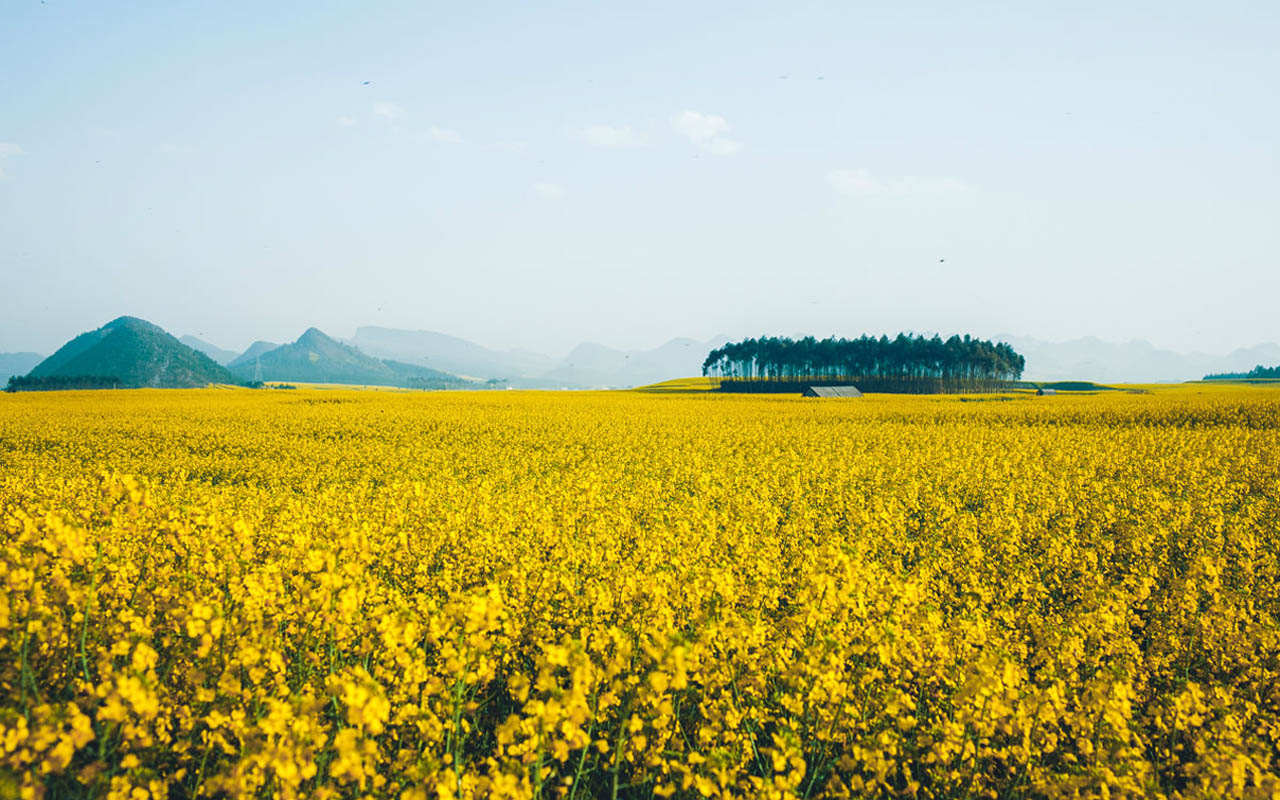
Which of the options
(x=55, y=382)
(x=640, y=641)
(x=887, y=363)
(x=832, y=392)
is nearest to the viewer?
(x=640, y=641)

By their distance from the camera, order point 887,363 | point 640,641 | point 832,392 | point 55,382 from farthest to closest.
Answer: point 55,382 < point 887,363 < point 832,392 < point 640,641

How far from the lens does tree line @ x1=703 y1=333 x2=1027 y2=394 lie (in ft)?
322

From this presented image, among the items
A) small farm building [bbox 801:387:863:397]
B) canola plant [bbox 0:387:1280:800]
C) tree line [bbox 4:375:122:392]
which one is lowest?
canola plant [bbox 0:387:1280:800]

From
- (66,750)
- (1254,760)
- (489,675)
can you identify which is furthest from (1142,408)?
(66,750)

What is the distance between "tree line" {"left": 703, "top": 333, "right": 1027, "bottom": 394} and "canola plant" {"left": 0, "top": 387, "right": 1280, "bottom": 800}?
87059 mm

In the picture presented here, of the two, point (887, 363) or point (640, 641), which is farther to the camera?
point (887, 363)

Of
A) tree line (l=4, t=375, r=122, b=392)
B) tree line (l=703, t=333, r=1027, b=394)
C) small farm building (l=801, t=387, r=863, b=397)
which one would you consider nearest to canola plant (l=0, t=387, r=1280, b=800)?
small farm building (l=801, t=387, r=863, b=397)

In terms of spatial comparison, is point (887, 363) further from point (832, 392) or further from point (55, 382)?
point (55, 382)

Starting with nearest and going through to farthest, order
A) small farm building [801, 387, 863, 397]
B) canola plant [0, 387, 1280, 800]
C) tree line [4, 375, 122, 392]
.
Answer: canola plant [0, 387, 1280, 800]
small farm building [801, 387, 863, 397]
tree line [4, 375, 122, 392]

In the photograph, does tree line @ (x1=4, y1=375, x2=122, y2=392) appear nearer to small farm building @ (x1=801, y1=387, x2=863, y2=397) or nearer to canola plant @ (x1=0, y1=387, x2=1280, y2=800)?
small farm building @ (x1=801, y1=387, x2=863, y2=397)

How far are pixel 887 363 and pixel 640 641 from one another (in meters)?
109

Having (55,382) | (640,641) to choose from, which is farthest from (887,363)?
(55,382)

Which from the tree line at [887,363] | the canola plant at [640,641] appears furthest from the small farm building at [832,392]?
the canola plant at [640,641]

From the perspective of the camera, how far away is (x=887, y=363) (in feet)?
342
